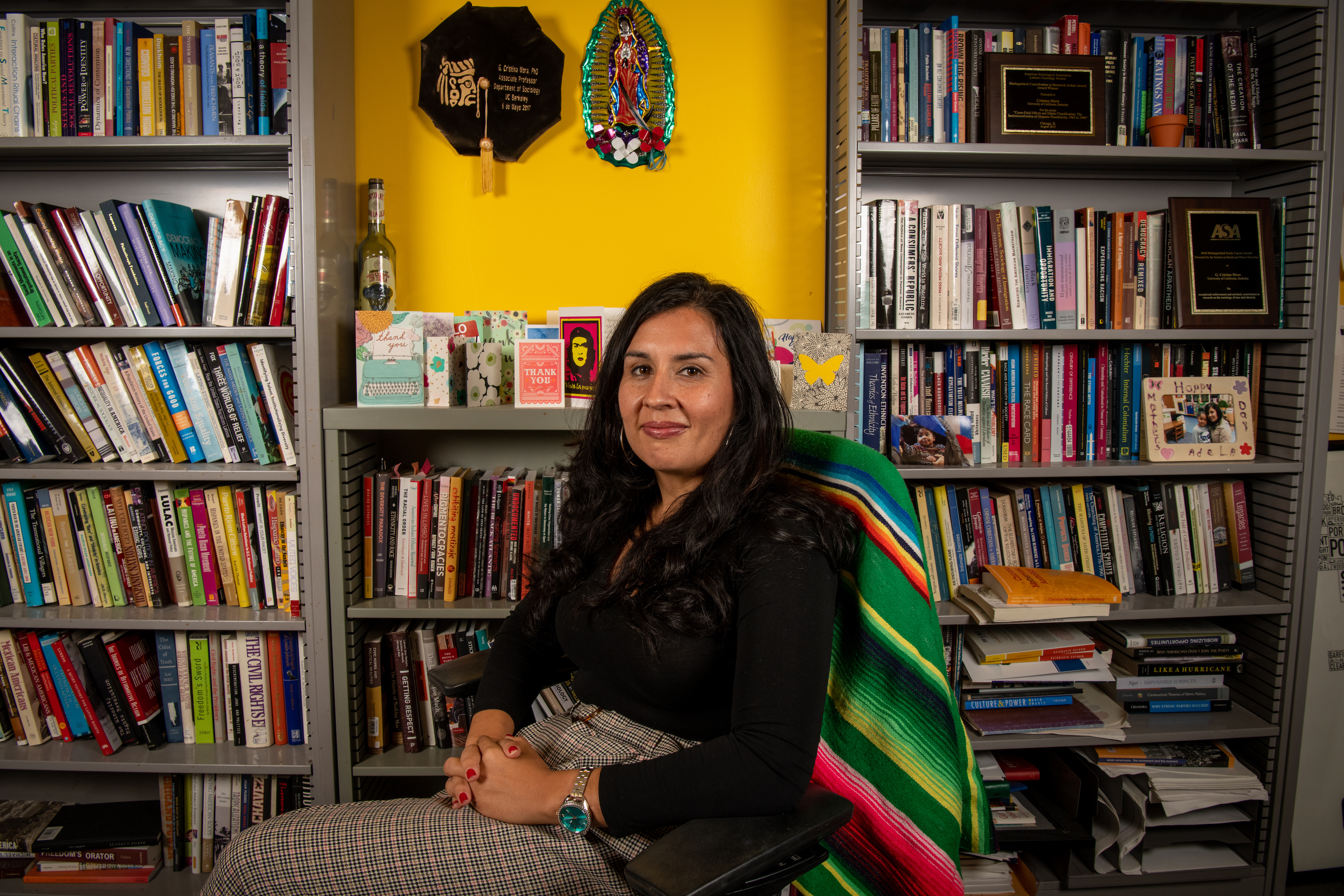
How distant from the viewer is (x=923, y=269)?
6.23ft

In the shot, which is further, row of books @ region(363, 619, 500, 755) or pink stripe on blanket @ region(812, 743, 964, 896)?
row of books @ region(363, 619, 500, 755)

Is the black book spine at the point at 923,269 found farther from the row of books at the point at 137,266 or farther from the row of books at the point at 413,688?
the row of books at the point at 137,266

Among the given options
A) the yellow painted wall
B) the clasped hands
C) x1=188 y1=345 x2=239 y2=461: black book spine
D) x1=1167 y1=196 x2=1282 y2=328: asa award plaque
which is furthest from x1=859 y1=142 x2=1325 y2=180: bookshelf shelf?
x1=188 y1=345 x2=239 y2=461: black book spine

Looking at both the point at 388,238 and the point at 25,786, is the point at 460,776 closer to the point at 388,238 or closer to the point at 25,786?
the point at 388,238

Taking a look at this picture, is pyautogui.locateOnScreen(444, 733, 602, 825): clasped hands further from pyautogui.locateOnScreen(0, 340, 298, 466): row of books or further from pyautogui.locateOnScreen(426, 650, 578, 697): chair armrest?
pyautogui.locateOnScreen(0, 340, 298, 466): row of books

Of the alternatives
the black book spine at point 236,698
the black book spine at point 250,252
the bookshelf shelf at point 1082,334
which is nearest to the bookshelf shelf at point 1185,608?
the bookshelf shelf at point 1082,334

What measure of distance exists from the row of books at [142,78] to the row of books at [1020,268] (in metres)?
1.48

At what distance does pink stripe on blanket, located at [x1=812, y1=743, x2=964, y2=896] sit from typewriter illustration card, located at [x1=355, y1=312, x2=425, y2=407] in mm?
1221

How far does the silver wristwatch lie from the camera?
1033mm

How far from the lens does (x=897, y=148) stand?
1784 mm

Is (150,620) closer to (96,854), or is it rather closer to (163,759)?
(163,759)

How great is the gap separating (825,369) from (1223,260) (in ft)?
3.54

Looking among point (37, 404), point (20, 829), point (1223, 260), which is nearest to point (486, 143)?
point (37, 404)

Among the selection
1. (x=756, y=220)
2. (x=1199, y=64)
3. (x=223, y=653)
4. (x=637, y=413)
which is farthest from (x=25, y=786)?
(x=1199, y=64)
